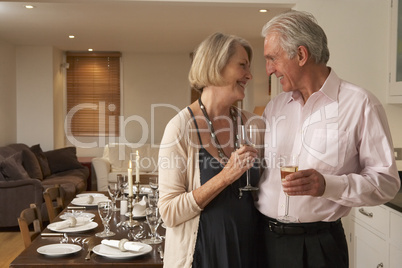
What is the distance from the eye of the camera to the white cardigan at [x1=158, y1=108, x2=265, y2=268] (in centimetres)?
197

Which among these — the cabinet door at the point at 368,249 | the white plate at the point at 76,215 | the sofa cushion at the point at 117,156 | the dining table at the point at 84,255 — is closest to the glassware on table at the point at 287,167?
the dining table at the point at 84,255

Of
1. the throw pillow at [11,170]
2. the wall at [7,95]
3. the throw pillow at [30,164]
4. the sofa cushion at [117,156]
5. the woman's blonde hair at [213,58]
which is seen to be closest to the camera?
the woman's blonde hair at [213,58]

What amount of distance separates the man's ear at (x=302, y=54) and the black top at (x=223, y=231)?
0.52m

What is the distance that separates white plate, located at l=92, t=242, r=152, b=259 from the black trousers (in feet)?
2.82

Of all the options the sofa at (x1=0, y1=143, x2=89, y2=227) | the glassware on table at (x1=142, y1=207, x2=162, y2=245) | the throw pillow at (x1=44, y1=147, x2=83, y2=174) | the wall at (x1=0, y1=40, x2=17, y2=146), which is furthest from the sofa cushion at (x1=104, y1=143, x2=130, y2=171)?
the glassware on table at (x1=142, y1=207, x2=162, y2=245)

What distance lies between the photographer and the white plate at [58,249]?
263 cm

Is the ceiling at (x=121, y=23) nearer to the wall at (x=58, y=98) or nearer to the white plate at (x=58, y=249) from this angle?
the wall at (x=58, y=98)

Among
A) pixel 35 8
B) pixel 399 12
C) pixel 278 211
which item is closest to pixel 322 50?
pixel 278 211

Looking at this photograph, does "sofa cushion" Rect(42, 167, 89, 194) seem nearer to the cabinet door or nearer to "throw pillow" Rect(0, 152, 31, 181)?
"throw pillow" Rect(0, 152, 31, 181)

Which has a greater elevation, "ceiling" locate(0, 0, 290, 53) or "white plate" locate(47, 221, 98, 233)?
"ceiling" locate(0, 0, 290, 53)

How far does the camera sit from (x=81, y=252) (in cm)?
273

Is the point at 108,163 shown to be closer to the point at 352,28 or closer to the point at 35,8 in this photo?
the point at 35,8

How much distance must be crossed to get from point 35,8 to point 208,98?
452 centimetres

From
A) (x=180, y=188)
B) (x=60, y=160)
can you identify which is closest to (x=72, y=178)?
(x=60, y=160)
